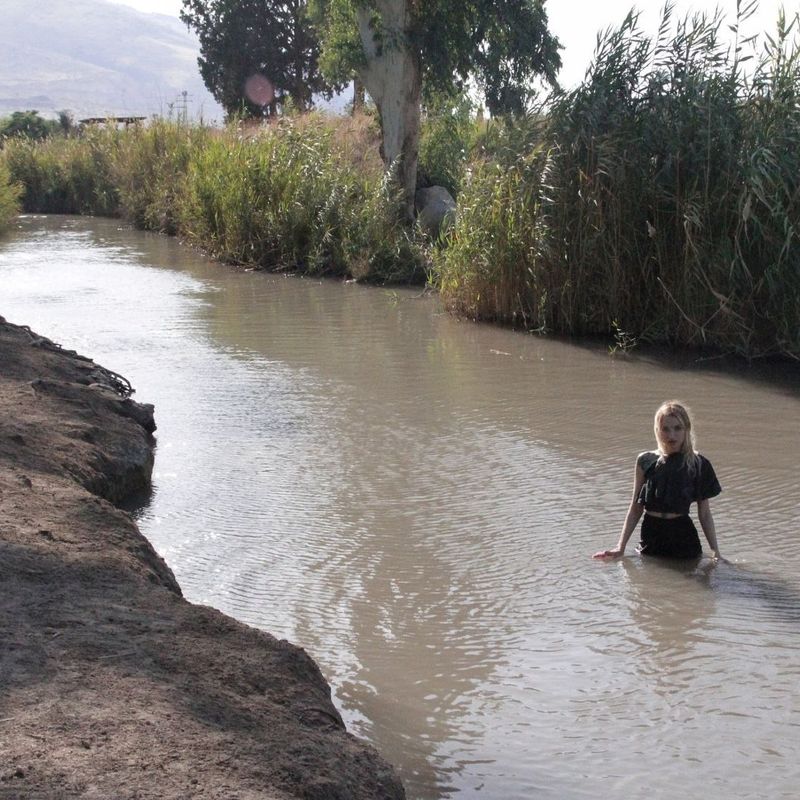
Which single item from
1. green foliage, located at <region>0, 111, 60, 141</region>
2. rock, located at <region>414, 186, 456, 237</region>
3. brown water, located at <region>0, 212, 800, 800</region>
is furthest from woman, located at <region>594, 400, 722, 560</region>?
green foliage, located at <region>0, 111, 60, 141</region>

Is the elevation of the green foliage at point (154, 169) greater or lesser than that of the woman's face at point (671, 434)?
greater

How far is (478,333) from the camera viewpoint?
1380 cm

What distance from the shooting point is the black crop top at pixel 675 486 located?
20.5 ft

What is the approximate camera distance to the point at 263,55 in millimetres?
44312

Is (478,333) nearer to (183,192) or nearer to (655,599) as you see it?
(655,599)

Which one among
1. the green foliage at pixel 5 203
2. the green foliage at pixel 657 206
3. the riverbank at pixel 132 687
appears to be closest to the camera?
the riverbank at pixel 132 687

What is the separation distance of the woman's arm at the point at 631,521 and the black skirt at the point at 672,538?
A: 86 millimetres

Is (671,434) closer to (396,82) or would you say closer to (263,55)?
(396,82)

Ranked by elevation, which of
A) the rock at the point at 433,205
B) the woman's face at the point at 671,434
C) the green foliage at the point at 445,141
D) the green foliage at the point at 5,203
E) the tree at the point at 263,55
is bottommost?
the woman's face at the point at 671,434

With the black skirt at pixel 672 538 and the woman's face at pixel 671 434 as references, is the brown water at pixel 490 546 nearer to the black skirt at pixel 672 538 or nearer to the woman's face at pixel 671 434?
the black skirt at pixel 672 538

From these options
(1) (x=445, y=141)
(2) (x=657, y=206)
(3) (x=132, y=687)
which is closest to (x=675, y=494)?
(3) (x=132, y=687)

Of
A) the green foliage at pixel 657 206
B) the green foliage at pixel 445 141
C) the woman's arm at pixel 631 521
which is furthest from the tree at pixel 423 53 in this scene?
the woman's arm at pixel 631 521

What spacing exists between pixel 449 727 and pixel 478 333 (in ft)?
31.5

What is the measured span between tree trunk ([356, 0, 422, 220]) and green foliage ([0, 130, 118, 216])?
46.4 feet
